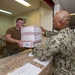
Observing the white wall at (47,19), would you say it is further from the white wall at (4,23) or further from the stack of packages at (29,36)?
the stack of packages at (29,36)

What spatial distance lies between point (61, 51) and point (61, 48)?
0.05 metres

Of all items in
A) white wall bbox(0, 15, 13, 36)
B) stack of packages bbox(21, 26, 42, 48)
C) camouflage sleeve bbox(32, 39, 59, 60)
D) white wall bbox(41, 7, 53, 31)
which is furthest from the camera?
white wall bbox(41, 7, 53, 31)

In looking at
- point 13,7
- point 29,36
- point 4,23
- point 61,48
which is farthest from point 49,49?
point 13,7

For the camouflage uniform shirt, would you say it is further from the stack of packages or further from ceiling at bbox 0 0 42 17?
ceiling at bbox 0 0 42 17

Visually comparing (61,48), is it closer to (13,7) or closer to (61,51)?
(61,51)

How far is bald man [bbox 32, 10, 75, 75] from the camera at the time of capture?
1.29 metres

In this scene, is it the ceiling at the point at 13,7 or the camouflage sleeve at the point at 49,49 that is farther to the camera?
the ceiling at the point at 13,7

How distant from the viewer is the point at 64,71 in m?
1.49

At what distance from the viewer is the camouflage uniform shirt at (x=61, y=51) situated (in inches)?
50.6

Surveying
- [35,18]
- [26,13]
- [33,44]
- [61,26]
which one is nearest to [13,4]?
[26,13]

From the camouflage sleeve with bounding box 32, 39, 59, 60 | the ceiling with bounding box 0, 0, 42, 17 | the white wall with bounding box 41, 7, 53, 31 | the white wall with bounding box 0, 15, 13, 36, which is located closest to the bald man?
the camouflage sleeve with bounding box 32, 39, 59, 60

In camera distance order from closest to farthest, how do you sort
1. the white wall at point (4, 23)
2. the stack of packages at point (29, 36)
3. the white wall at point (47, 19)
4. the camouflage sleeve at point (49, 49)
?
the camouflage sleeve at point (49, 49) → the stack of packages at point (29, 36) → the white wall at point (4, 23) → the white wall at point (47, 19)

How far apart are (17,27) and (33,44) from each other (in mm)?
648

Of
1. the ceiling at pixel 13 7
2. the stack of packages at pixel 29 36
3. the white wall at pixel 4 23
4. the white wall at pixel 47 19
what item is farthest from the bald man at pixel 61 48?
the white wall at pixel 47 19
